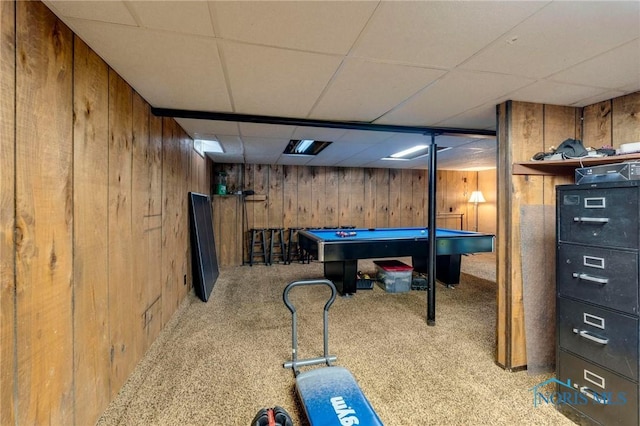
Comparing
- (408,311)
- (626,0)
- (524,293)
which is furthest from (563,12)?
(408,311)

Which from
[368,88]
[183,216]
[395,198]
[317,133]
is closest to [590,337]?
[368,88]

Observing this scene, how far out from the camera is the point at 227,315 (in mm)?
3119

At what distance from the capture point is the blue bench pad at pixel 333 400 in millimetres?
1440

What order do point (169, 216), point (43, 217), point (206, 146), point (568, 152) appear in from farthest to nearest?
point (206, 146), point (169, 216), point (568, 152), point (43, 217)

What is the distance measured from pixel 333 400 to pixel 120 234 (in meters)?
1.69

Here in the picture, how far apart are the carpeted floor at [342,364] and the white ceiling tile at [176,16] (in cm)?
209

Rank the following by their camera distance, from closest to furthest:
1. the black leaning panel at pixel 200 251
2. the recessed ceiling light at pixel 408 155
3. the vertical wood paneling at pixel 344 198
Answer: the black leaning panel at pixel 200 251 → the recessed ceiling light at pixel 408 155 → the vertical wood paneling at pixel 344 198

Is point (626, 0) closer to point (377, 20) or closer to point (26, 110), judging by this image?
point (377, 20)

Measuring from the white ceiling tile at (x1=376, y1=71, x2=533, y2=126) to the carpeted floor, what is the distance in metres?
2.09

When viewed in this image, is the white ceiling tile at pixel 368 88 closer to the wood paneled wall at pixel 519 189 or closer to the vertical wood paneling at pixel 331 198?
the wood paneled wall at pixel 519 189

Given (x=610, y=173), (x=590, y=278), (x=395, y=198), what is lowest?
(x=590, y=278)

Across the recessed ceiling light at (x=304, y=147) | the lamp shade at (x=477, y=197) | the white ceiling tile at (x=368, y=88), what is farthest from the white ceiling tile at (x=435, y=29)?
the lamp shade at (x=477, y=197)

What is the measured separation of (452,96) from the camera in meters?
2.10

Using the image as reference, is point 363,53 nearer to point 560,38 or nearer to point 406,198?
point 560,38
